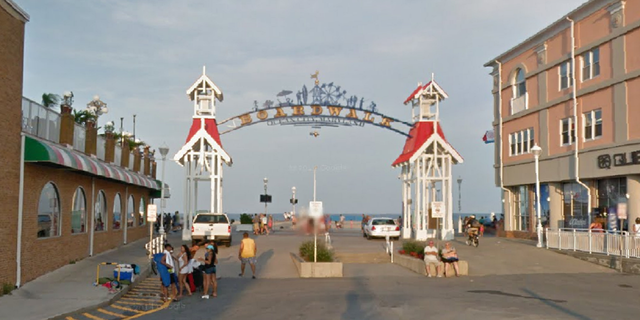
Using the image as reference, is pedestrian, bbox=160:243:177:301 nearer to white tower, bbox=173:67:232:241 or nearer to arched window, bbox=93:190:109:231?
arched window, bbox=93:190:109:231

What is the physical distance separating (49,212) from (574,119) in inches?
966

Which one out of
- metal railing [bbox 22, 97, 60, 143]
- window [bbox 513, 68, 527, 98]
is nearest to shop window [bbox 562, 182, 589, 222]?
window [bbox 513, 68, 527, 98]

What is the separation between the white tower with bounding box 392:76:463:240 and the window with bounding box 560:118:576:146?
241 inches

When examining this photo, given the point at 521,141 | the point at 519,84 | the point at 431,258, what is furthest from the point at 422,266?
the point at 519,84

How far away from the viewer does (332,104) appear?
1615 inches

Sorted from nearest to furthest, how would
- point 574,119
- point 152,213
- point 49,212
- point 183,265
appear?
point 183,265 → point 49,212 → point 152,213 → point 574,119

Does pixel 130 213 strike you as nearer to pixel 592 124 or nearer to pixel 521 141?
pixel 521 141

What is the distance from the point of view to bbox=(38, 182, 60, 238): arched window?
19.1m

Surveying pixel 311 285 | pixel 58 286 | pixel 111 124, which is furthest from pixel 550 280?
pixel 111 124

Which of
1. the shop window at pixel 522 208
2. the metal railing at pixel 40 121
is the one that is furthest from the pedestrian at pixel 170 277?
the shop window at pixel 522 208

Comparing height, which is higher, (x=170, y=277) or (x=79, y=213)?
A: (x=79, y=213)

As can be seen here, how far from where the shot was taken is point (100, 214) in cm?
2680

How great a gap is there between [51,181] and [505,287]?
47.2ft

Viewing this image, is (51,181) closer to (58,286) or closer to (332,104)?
(58,286)
